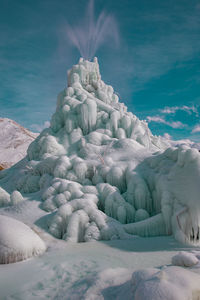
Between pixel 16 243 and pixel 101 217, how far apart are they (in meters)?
2.96

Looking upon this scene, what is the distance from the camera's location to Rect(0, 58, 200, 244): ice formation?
24.9 ft

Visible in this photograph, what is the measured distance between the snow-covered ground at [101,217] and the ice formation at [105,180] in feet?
0.12

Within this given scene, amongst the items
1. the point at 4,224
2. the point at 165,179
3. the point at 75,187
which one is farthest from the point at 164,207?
the point at 4,224

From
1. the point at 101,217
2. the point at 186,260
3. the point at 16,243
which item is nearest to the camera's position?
the point at 186,260

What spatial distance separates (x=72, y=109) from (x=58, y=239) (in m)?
9.29

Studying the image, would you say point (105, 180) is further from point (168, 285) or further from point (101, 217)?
point (168, 285)

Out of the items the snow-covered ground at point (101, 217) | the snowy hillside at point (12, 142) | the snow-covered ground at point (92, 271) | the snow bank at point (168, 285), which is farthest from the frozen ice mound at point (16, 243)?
the snowy hillside at point (12, 142)

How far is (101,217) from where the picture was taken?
786cm

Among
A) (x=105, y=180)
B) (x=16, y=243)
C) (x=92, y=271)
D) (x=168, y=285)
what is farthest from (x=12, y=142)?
(x=168, y=285)

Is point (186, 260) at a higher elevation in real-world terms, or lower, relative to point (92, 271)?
higher

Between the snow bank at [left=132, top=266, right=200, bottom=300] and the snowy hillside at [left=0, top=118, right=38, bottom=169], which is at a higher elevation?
the snowy hillside at [left=0, top=118, right=38, bottom=169]

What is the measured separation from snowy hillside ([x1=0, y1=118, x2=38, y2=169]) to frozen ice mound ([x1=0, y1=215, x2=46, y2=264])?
132 ft

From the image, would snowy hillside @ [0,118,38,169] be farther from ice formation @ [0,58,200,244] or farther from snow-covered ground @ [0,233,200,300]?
snow-covered ground @ [0,233,200,300]

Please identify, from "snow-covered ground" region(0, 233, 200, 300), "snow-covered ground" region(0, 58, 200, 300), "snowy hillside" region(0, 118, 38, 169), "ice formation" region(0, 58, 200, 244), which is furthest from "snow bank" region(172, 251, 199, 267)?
"snowy hillside" region(0, 118, 38, 169)
